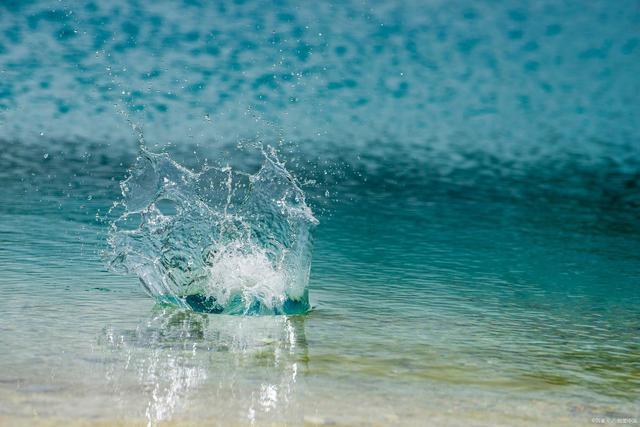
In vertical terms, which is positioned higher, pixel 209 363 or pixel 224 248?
pixel 224 248

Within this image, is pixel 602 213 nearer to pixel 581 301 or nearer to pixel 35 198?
pixel 581 301

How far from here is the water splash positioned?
507 cm

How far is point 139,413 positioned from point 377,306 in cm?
238

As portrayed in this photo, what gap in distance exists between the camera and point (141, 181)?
611 cm

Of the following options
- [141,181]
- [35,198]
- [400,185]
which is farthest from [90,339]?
[400,185]

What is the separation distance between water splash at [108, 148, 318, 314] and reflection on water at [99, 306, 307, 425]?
0.26 m

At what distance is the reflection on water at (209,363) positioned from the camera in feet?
9.95

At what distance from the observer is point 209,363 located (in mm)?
3635

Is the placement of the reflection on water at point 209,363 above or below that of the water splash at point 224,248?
below

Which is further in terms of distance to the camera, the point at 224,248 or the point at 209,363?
the point at 224,248

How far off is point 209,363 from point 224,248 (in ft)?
5.92

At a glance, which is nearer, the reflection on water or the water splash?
the reflection on water

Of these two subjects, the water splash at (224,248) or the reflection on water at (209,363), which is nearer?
the reflection on water at (209,363)

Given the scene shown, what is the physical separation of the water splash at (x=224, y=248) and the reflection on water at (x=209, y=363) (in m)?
0.26
